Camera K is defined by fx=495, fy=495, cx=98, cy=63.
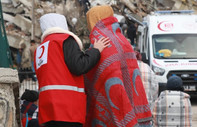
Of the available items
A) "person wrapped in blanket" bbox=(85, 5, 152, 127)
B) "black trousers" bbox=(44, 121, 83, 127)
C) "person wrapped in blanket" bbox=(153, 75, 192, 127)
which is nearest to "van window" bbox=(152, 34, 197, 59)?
"person wrapped in blanket" bbox=(153, 75, 192, 127)

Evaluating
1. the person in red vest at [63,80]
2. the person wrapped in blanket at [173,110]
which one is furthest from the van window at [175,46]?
the person in red vest at [63,80]

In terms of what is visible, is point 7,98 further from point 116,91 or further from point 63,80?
point 116,91

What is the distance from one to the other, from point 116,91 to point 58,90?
1.72 feet

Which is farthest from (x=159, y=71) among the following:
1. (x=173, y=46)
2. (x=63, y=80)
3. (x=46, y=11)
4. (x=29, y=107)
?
(x=46, y=11)

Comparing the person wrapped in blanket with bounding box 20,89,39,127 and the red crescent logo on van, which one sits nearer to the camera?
the person wrapped in blanket with bounding box 20,89,39,127

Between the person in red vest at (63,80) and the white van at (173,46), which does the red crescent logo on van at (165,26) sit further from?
the person in red vest at (63,80)

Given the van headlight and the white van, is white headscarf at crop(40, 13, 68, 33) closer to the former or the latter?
the white van

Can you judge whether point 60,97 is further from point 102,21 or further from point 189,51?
point 189,51

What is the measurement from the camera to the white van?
46.0 ft

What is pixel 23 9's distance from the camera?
2688cm

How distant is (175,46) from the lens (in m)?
14.8

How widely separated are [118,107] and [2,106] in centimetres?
100

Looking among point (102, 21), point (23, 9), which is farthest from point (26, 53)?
point (102, 21)

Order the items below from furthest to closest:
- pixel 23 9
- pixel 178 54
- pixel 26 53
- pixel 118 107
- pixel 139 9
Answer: pixel 139 9, pixel 23 9, pixel 26 53, pixel 178 54, pixel 118 107
